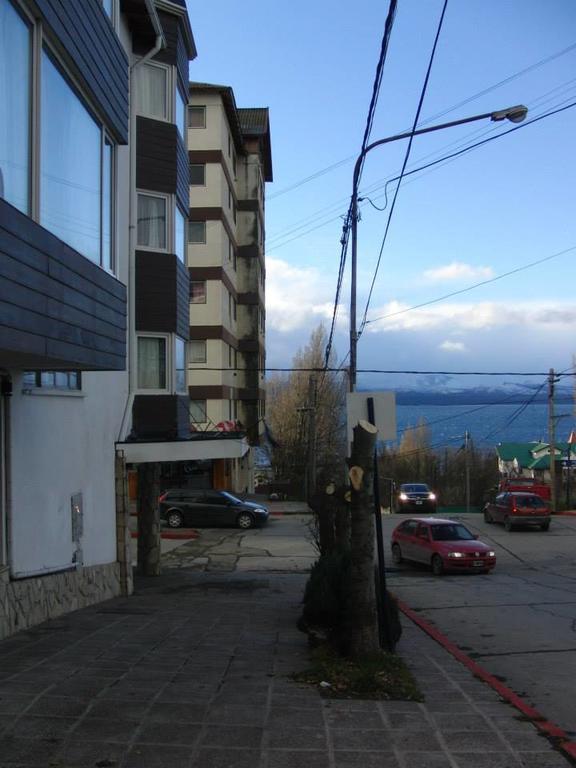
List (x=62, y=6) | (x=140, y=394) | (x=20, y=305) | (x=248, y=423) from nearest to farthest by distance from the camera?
(x=20, y=305) < (x=62, y=6) < (x=140, y=394) < (x=248, y=423)

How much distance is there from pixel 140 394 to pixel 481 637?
24.8 ft

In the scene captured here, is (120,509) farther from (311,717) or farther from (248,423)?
(248,423)

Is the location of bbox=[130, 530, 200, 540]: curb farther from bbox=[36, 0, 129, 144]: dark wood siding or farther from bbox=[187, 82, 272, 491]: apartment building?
bbox=[36, 0, 129, 144]: dark wood siding

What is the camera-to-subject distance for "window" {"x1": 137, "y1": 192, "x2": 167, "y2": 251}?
15195 mm

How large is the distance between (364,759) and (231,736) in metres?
0.88

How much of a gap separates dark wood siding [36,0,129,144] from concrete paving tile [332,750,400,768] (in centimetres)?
630

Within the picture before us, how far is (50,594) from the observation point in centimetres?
998

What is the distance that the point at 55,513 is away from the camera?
404 inches

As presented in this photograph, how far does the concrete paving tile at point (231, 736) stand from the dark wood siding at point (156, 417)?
9.65 meters

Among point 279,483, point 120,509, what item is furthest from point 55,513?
point 279,483

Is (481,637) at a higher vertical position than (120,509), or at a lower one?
lower

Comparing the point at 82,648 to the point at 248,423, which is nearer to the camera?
the point at 82,648

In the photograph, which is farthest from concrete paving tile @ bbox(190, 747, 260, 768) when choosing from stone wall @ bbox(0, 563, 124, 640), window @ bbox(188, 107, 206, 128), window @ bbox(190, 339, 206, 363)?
window @ bbox(188, 107, 206, 128)

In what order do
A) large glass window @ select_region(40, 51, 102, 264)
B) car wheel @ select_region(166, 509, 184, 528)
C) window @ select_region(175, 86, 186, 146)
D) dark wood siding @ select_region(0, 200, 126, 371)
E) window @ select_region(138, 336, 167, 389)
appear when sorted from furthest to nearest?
car wheel @ select_region(166, 509, 184, 528)
window @ select_region(175, 86, 186, 146)
window @ select_region(138, 336, 167, 389)
large glass window @ select_region(40, 51, 102, 264)
dark wood siding @ select_region(0, 200, 126, 371)
